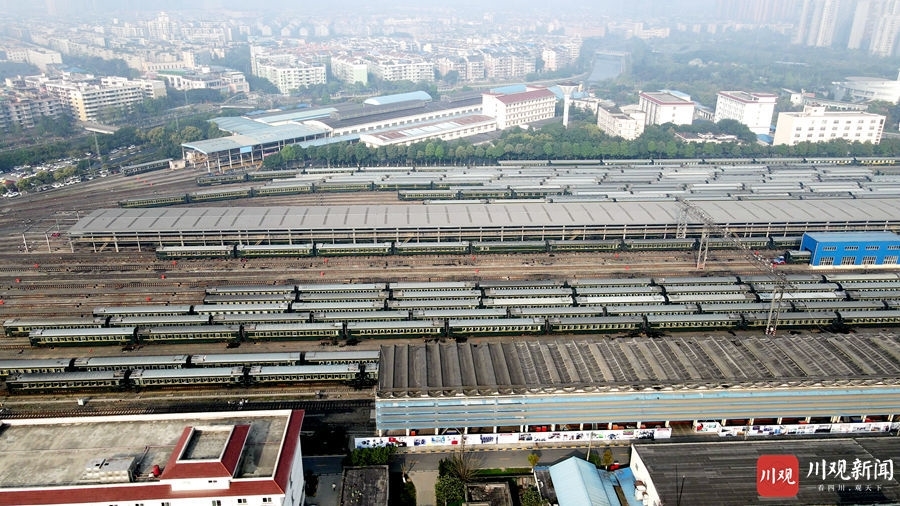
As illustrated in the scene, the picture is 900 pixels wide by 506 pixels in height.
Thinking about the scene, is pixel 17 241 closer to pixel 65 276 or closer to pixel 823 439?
pixel 65 276

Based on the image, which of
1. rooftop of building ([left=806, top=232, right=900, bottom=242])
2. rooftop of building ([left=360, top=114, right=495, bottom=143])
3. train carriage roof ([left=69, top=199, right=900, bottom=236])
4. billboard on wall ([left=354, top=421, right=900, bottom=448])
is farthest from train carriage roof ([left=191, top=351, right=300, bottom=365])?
rooftop of building ([left=360, top=114, right=495, bottom=143])

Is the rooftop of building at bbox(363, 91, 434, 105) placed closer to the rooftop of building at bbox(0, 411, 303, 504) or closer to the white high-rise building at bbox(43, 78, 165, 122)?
the white high-rise building at bbox(43, 78, 165, 122)

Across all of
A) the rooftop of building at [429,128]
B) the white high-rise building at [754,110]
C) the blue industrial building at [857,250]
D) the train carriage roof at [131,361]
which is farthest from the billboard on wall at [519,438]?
the white high-rise building at [754,110]

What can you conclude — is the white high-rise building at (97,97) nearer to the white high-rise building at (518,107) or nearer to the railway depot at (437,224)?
the white high-rise building at (518,107)

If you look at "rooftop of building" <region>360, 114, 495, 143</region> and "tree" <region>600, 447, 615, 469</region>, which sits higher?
"rooftop of building" <region>360, 114, 495, 143</region>

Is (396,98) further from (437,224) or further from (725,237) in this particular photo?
(725,237)

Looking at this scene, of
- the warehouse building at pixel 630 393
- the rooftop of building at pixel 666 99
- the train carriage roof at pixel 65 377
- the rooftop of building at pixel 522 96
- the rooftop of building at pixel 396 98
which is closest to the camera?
the warehouse building at pixel 630 393
